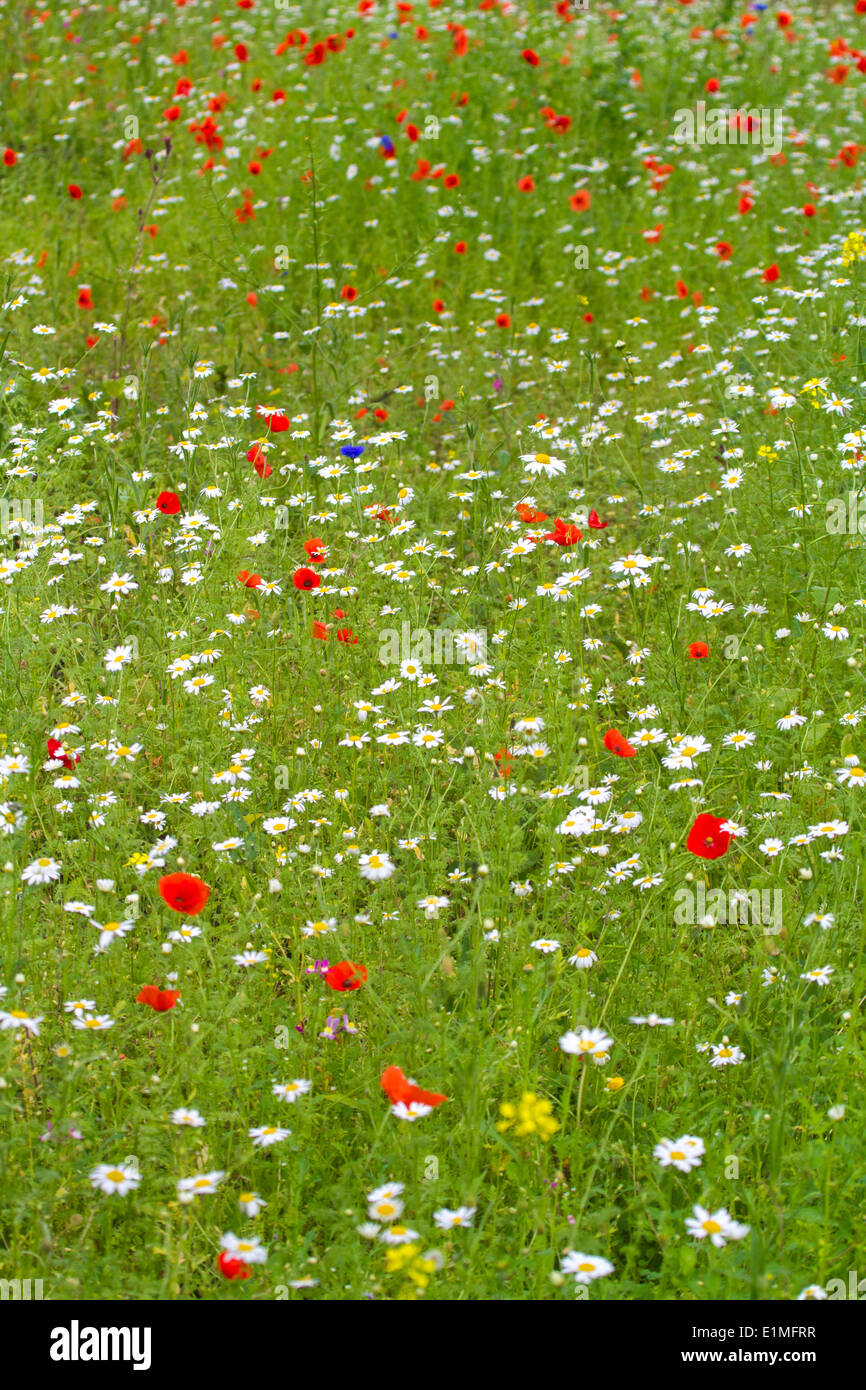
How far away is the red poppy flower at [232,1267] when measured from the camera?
1977mm

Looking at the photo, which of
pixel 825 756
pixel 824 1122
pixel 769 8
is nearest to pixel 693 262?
pixel 825 756

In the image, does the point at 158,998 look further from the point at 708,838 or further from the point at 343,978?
the point at 708,838

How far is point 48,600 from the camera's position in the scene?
3.96m

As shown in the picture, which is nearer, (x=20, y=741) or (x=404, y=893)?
(x=404, y=893)

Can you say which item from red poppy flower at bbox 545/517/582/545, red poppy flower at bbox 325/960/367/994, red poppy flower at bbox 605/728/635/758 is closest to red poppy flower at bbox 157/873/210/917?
red poppy flower at bbox 325/960/367/994

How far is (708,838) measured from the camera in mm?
2570

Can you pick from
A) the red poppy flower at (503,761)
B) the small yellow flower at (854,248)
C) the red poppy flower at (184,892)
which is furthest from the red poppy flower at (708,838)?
the small yellow flower at (854,248)

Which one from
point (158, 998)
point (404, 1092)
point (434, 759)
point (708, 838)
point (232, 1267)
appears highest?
point (434, 759)

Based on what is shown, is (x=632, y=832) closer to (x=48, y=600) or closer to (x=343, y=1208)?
(x=343, y=1208)

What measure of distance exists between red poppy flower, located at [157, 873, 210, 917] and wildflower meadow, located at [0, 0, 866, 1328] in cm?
1

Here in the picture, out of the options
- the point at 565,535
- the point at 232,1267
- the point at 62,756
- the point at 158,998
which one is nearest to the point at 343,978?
the point at 158,998

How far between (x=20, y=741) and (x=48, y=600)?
0.83 meters

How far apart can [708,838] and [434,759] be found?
0.90 meters

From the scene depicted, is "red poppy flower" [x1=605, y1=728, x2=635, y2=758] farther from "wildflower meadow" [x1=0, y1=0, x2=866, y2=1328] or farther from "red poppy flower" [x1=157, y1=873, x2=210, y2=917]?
"red poppy flower" [x1=157, y1=873, x2=210, y2=917]
